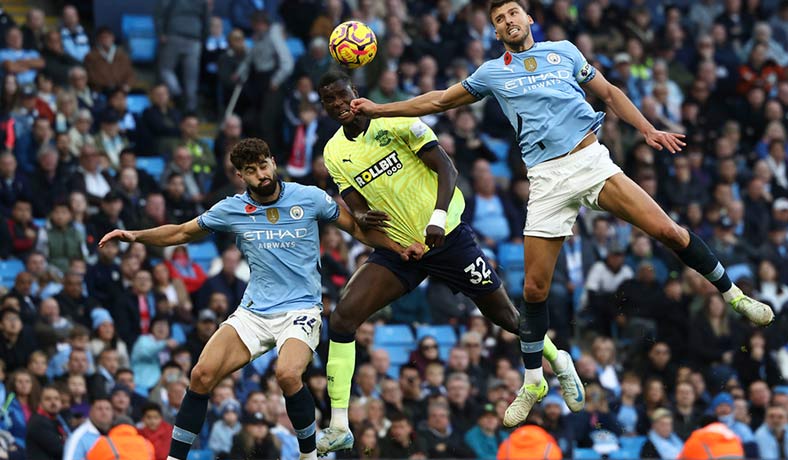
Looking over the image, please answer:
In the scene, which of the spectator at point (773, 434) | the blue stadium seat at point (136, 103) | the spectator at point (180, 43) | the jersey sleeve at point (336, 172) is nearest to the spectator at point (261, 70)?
the spectator at point (180, 43)

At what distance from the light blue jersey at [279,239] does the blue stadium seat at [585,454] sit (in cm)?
601

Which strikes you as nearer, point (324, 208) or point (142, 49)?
point (324, 208)

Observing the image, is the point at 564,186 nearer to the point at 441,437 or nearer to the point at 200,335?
the point at 441,437

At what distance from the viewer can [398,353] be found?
62.8ft

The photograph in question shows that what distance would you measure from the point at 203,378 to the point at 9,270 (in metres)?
6.55

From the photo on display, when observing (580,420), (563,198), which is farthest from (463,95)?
(580,420)

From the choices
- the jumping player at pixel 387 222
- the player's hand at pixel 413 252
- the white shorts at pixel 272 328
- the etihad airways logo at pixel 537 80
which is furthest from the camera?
the jumping player at pixel 387 222

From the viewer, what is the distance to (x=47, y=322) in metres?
17.1

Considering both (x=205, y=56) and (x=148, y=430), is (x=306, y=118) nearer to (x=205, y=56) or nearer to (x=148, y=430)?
(x=205, y=56)

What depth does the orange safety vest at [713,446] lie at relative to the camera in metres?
9.62

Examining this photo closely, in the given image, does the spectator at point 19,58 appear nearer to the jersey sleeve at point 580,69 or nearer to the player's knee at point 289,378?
the player's knee at point 289,378

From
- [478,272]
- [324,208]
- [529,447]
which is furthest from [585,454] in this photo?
[529,447]

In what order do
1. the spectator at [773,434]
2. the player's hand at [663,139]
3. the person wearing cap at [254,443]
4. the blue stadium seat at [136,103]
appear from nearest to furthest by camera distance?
the player's hand at [663,139] < the person wearing cap at [254,443] < the spectator at [773,434] < the blue stadium seat at [136,103]

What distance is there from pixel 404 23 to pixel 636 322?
6.31m
